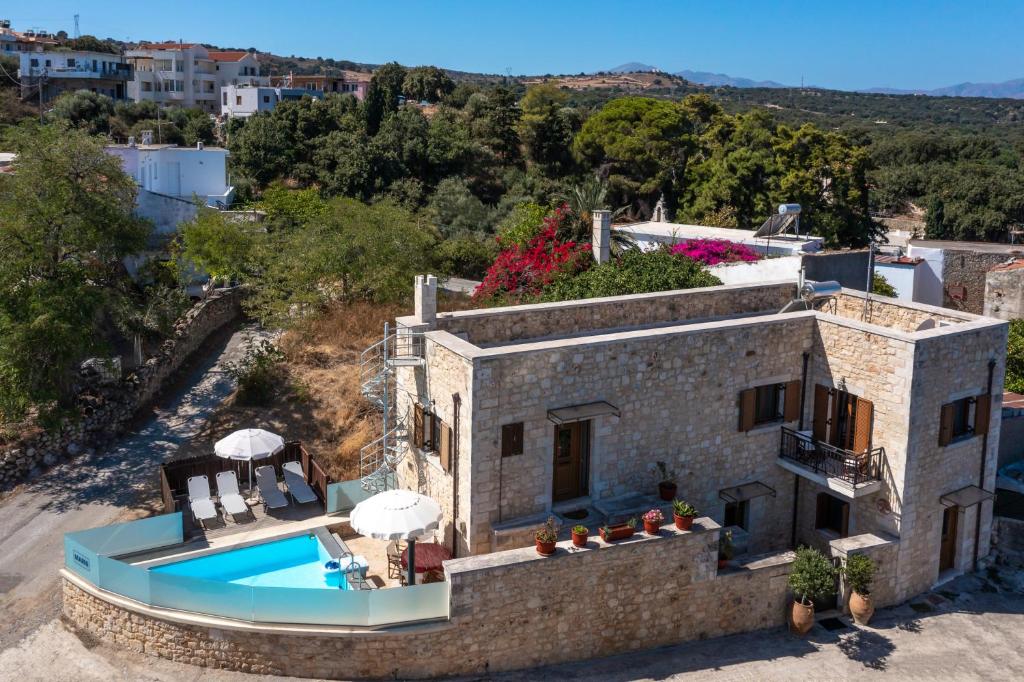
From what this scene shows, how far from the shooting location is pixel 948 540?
19.3 meters

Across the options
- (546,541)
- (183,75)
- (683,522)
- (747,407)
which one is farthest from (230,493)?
(183,75)

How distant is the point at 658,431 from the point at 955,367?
6.10 m

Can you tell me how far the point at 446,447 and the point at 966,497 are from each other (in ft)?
35.8

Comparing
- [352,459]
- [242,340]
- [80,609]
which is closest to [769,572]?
[352,459]

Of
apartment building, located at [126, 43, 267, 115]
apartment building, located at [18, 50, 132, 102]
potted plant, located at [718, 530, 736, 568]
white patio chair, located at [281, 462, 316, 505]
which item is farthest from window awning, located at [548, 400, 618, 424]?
apartment building, located at [126, 43, 267, 115]

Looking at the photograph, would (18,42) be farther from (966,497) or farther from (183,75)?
(966,497)

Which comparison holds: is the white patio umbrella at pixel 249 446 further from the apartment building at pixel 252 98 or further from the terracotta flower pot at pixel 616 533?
the apartment building at pixel 252 98

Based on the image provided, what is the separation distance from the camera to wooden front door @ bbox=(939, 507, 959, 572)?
62.7 feet

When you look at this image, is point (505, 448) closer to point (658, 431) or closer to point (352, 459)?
point (658, 431)

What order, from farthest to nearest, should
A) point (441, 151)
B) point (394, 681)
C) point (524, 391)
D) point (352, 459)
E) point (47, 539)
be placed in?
point (441, 151)
point (352, 459)
point (47, 539)
point (524, 391)
point (394, 681)

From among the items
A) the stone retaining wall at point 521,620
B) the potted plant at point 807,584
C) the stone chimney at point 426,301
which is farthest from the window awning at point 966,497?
the stone chimney at point 426,301

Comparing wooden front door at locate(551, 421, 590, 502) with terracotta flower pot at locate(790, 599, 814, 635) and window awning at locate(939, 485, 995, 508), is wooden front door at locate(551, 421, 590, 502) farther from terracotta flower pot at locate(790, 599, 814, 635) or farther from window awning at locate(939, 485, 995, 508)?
window awning at locate(939, 485, 995, 508)

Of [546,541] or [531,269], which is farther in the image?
[531,269]

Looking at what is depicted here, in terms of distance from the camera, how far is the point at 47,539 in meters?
19.2
